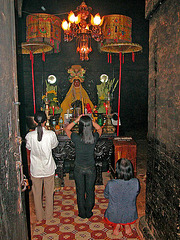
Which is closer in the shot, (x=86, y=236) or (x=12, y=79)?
(x=12, y=79)

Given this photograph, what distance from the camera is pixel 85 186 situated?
150 inches

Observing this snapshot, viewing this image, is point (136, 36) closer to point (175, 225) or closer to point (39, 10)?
point (39, 10)

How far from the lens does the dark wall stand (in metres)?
10.7

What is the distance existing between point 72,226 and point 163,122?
2.20 meters

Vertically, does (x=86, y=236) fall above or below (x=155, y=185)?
below

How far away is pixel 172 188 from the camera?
2422mm

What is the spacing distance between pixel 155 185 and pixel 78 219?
5.12ft

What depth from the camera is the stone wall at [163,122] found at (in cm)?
235

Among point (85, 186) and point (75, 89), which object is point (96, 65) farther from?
point (85, 186)

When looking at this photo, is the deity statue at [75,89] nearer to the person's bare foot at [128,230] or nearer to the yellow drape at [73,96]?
the yellow drape at [73,96]

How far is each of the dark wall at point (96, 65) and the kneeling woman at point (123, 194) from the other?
786 centimetres

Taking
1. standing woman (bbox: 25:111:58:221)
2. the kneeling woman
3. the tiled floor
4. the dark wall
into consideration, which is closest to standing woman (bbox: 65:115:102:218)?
standing woman (bbox: 25:111:58:221)

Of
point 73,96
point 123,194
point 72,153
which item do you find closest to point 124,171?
point 123,194

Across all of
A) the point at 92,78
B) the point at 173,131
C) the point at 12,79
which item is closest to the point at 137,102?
the point at 92,78
